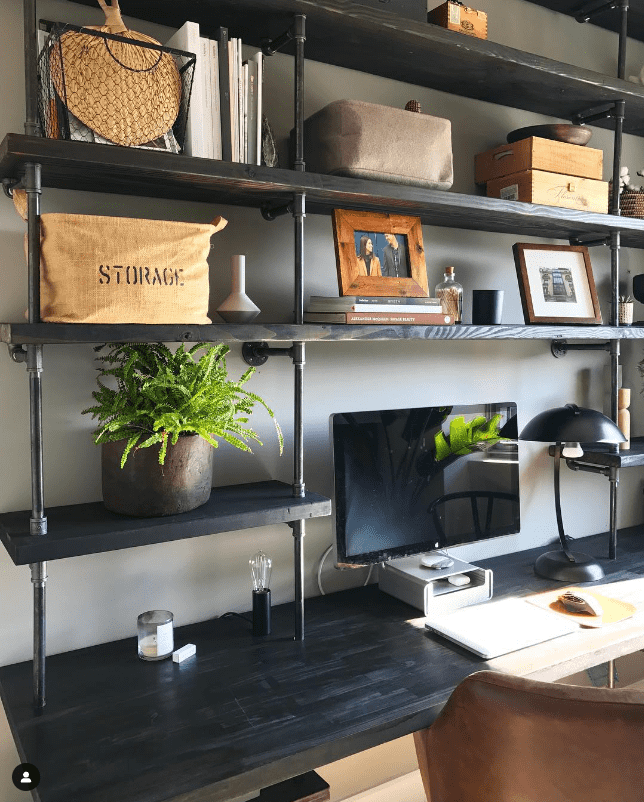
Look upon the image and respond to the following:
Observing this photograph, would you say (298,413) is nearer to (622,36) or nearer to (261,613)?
(261,613)

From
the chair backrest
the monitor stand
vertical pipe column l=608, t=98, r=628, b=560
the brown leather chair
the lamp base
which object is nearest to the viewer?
the brown leather chair

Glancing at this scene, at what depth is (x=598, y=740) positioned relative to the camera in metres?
1.07

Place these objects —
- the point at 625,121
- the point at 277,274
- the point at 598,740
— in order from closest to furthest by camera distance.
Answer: the point at 598,740
the point at 277,274
the point at 625,121

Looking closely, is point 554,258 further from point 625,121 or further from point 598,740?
point 598,740

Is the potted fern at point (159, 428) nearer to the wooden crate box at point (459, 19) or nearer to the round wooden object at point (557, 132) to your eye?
the wooden crate box at point (459, 19)

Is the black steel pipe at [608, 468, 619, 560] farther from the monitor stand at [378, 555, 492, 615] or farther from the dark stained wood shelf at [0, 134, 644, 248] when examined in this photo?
the dark stained wood shelf at [0, 134, 644, 248]

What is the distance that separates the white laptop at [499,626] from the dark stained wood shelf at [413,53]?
1.41m

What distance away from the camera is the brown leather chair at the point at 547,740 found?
106 centimetres

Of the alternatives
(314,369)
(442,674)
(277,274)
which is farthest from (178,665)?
(277,274)

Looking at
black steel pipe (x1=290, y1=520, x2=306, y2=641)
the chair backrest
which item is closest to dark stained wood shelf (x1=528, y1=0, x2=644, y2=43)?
the chair backrest

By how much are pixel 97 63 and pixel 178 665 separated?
122 cm

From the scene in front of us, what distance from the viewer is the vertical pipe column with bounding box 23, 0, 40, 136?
4.02ft

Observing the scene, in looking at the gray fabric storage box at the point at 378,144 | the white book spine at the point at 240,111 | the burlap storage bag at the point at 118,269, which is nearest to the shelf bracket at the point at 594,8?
the gray fabric storage box at the point at 378,144

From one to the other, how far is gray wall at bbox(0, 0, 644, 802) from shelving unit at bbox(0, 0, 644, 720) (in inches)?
2.9
